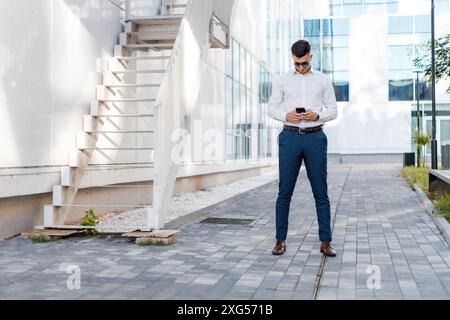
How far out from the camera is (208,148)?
16.5 metres

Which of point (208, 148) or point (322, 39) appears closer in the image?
point (208, 148)

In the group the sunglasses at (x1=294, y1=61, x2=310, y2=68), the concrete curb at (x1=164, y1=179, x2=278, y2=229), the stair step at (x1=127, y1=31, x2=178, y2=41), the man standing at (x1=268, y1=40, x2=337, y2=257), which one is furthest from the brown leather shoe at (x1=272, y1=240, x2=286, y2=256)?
the stair step at (x1=127, y1=31, x2=178, y2=41)

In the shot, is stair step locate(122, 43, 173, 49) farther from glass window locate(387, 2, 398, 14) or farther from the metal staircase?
glass window locate(387, 2, 398, 14)

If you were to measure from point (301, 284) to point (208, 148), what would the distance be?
11.8 m

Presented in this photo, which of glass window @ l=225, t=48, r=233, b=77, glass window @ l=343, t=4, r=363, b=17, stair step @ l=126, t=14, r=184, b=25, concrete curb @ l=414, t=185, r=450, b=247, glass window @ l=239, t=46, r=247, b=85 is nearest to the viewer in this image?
concrete curb @ l=414, t=185, r=450, b=247

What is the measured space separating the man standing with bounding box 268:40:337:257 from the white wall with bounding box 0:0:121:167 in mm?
3177

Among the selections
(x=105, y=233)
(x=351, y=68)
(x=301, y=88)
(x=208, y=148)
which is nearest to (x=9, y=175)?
(x=105, y=233)

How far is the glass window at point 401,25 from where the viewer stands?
141 ft

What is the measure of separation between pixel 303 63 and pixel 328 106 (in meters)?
0.49

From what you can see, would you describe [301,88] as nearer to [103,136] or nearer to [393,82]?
[103,136]

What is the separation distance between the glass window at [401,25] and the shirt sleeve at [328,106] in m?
39.7

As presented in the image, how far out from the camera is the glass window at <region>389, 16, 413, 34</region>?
43.1 metres
